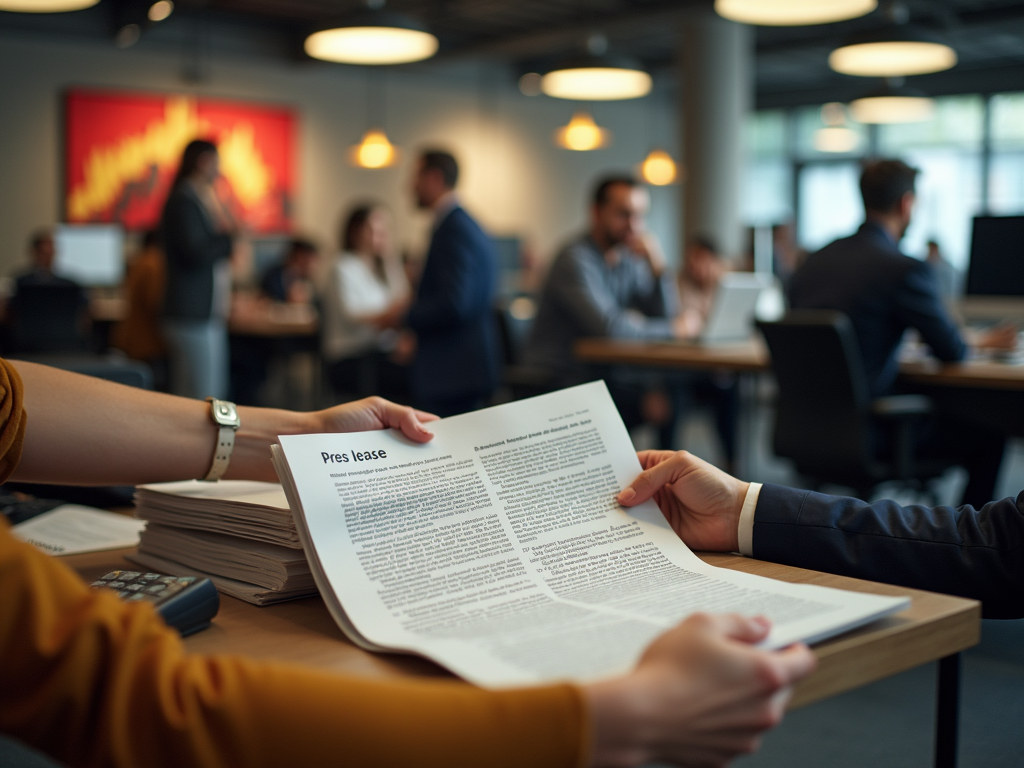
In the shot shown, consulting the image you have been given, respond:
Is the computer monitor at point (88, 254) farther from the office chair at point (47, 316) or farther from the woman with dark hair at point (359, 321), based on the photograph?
the woman with dark hair at point (359, 321)

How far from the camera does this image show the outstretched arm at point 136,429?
86 centimetres

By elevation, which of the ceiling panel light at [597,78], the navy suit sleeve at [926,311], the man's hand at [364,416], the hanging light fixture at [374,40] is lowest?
the man's hand at [364,416]

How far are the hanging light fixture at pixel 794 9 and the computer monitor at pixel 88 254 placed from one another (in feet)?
19.0

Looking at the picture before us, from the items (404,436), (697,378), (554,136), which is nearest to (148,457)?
(404,436)

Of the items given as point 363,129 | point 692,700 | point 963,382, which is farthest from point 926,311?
point 363,129

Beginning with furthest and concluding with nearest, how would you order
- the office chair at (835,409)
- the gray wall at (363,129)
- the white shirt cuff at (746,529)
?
1. the gray wall at (363,129)
2. the office chair at (835,409)
3. the white shirt cuff at (746,529)

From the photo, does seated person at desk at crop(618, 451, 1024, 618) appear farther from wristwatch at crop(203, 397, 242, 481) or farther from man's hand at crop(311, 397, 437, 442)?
wristwatch at crop(203, 397, 242, 481)

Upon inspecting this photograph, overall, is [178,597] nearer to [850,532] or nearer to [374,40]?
[850,532]

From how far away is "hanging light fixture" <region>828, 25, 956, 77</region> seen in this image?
4.26 metres

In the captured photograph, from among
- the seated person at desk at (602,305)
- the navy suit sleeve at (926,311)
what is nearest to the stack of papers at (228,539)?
the navy suit sleeve at (926,311)

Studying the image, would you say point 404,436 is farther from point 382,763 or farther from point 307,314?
point 307,314

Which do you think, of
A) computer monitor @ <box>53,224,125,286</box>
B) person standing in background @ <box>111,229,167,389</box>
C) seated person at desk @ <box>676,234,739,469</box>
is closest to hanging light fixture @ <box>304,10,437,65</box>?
seated person at desk @ <box>676,234,739,469</box>

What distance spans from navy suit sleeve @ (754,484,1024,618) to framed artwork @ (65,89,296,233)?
8.22 m

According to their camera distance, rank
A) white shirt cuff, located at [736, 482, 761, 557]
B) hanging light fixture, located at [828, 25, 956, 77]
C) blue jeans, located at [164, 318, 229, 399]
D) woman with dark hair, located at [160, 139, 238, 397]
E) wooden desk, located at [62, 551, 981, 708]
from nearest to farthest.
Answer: wooden desk, located at [62, 551, 981, 708]
white shirt cuff, located at [736, 482, 761, 557]
hanging light fixture, located at [828, 25, 956, 77]
woman with dark hair, located at [160, 139, 238, 397]
blue jeans, located at [164, 318, 229, 399]
